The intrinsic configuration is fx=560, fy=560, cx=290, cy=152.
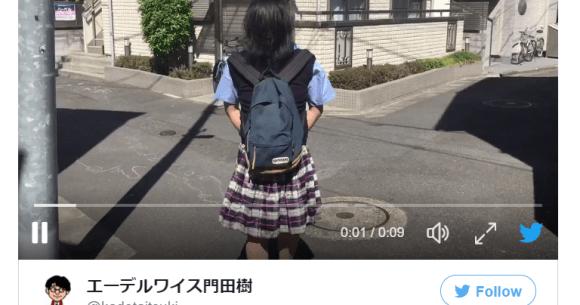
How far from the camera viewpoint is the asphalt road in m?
5.73

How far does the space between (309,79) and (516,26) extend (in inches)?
1010

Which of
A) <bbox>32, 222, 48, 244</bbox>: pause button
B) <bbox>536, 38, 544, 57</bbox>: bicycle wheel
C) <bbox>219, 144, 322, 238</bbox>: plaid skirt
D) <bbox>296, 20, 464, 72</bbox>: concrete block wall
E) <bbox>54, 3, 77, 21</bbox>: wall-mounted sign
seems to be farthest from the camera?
<bbox>536, 38, 544, 57</bbox>: bicycle wheel

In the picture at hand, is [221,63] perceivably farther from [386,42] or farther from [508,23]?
[508,23]

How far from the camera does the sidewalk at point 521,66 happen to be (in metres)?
21.9

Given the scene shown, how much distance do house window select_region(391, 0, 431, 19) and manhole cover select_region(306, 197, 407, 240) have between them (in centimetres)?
1266

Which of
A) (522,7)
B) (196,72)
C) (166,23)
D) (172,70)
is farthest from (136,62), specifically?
(522,7)

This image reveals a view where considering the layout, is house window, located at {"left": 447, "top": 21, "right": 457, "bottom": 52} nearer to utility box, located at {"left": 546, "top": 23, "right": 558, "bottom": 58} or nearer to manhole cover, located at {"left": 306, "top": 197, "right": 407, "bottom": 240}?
utility box, located at {"left": 546, "top": 23, "right": 558, "bottom": 58}

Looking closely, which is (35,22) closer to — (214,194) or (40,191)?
(40,191)

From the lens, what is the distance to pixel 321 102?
387 cm

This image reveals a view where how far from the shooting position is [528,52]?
81.9ft

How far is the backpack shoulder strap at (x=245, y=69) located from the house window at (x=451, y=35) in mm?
18621
